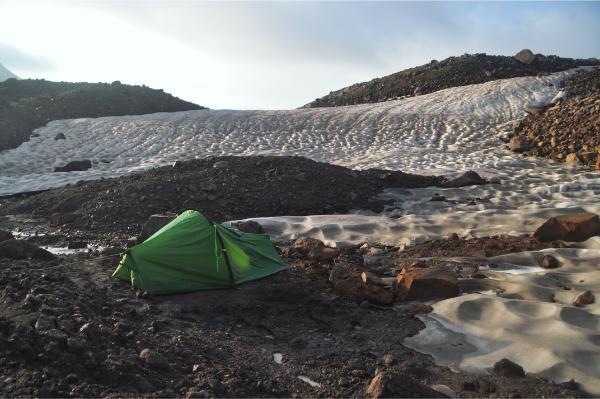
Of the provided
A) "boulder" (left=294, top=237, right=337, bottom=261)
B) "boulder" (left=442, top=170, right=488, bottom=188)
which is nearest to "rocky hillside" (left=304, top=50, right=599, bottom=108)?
"boulder" (left=442, top=170, right=488, bottom=188)

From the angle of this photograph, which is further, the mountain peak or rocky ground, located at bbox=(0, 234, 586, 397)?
the mountain peak

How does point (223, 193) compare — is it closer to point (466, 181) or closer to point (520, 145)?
point (466, 181)

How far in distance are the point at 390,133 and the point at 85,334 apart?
757 inches

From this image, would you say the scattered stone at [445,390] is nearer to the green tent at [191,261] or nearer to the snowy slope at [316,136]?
the green tent at [191,261]

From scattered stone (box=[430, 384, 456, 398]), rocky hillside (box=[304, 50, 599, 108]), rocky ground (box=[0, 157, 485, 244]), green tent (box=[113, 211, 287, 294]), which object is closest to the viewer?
scattered stone (box=[430, 384, 456, 398])

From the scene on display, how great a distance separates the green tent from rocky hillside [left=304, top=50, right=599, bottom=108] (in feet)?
81.0

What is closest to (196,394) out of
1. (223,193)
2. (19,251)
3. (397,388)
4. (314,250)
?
(397,388)

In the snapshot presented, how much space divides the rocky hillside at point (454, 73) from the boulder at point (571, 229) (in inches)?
901

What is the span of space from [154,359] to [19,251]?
4316 mm

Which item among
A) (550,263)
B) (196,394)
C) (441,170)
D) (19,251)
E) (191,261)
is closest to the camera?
(196,394)

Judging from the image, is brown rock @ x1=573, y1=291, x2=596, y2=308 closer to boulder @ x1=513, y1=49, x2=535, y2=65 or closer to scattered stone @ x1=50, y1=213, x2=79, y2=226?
scattered stone @ x1=50, y1=213, x2=79, y2=226

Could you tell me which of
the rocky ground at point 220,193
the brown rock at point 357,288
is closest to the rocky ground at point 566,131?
the rocky ground at point 220,193

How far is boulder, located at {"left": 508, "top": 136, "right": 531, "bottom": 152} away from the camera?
18.3 m

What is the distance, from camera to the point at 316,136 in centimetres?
2317
